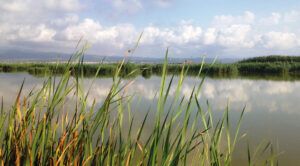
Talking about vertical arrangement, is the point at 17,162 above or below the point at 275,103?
above

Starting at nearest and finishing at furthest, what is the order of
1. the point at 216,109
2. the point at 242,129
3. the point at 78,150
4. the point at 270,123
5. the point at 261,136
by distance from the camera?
the point at 78,150, the point at 261,136, the point at 242,129, the point at 270,123, the point at 216,109

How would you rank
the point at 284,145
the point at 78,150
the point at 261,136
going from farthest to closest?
the point at 261,136, the point at 284,145, the point at 78,150

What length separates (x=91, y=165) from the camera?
1.73m

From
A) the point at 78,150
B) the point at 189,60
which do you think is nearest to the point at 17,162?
the point at 78,150

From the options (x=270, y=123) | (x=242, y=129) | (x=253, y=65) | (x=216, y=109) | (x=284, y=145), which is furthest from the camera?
(x=253, y=65)

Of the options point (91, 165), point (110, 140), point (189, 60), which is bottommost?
point (91, 165)

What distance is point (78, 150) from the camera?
1.66 metres

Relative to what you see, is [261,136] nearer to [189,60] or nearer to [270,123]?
[270,123]

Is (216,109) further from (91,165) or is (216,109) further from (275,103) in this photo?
(91,165)

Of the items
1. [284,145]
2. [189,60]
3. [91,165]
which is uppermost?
[189,60]

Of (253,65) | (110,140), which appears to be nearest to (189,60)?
(110,140)

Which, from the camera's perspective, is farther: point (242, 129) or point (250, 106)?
point (250, 106)

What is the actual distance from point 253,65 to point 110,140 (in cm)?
2283

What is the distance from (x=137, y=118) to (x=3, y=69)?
70.6 feet
